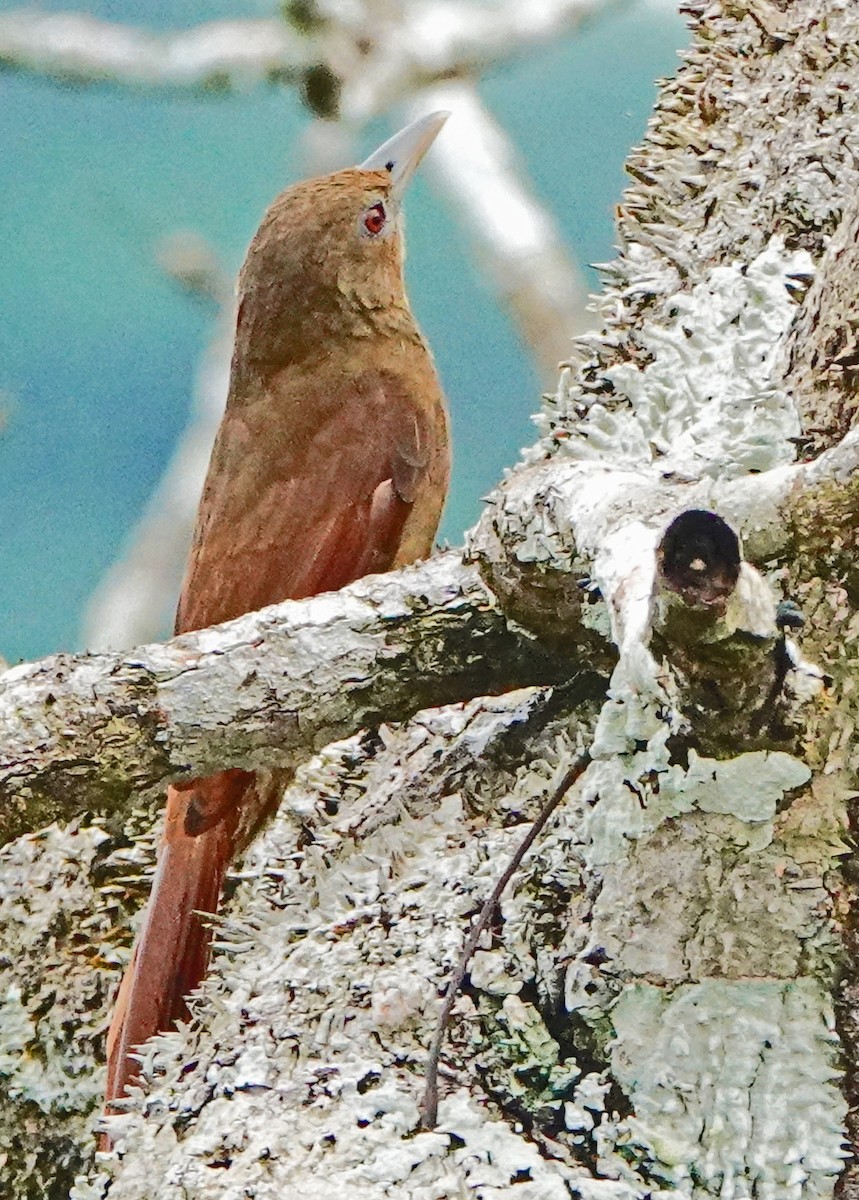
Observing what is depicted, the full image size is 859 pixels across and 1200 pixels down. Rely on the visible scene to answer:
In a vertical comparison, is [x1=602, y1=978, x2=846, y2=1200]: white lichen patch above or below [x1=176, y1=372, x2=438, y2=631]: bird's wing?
below

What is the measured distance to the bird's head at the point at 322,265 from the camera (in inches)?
63.6

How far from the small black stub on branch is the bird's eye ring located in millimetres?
1172

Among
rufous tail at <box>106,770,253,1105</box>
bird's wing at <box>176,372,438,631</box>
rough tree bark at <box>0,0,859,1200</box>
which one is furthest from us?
bird's wing at <box>176,372,438,631</box>

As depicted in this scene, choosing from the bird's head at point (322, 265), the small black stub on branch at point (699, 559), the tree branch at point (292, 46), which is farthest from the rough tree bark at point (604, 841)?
the tree branch at point (292, 46)

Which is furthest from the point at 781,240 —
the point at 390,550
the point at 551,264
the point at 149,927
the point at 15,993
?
the point at 551,264

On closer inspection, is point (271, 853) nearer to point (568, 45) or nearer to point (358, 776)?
point (358, 776)

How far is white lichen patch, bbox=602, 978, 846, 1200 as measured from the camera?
730 mm

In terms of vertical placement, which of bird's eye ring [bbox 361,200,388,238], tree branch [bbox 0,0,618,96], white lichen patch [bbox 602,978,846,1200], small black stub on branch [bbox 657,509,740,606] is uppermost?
tree branch [bbox 0,0,618,96]

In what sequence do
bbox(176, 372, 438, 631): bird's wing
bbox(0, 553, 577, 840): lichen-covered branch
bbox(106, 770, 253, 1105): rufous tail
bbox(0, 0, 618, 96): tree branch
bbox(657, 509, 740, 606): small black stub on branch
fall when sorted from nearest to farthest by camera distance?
bbox(657, 509, 740, 606): small black stub on branch < bbox(0, 553, 577, 840): lichen-covered branch < bbox(106, 770, 253, 1105): rufous tail < bbox(176, 372, 438, 631): bird's wing < bbox(0, 0, 618, 96): tree branch

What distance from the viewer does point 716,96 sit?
1.27 meters

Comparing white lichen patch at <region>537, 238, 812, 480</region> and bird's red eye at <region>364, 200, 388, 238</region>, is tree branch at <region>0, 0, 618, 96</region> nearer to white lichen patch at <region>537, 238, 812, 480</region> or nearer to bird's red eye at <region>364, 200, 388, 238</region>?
bird's red eye at <region>364, 200, 388, 238</region>

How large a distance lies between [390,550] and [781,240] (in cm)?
48

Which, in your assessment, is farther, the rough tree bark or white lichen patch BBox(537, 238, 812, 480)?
white lichen patch BBox(537, 238, 812, 480)

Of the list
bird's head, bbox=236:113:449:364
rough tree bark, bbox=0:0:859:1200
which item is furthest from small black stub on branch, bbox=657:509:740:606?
bird's head, bbox=236:113:449:364
